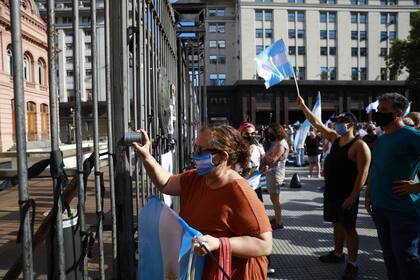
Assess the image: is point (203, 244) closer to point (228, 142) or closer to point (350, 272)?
point (228, 142)

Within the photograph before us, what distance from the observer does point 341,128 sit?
4.82 metres

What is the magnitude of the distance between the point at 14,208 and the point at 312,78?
173 ft

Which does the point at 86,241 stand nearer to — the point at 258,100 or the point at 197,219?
the point at 197,219

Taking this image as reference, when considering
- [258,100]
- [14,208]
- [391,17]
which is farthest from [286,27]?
[14,208]

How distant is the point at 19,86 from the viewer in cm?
153

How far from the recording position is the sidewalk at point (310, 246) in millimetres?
4633

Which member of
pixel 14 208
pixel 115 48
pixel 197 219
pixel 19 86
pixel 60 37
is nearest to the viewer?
pixel 19 86

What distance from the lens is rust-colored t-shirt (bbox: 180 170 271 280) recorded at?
2125 mm

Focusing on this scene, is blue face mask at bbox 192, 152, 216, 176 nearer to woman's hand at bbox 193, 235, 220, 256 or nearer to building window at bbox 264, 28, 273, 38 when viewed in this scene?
woman's hand at bbox 193, 235, 220, 256

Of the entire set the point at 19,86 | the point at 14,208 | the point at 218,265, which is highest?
the point at 19,86

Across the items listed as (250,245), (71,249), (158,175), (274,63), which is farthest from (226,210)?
(274,63)

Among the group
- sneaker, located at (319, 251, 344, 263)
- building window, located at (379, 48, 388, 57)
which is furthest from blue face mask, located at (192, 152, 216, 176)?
building window, located at (379, 48, 388, 57)

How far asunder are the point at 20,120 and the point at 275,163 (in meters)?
5.30

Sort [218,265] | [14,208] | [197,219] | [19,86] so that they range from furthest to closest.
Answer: [14,208], [197,219], [218,265], [19,86]
